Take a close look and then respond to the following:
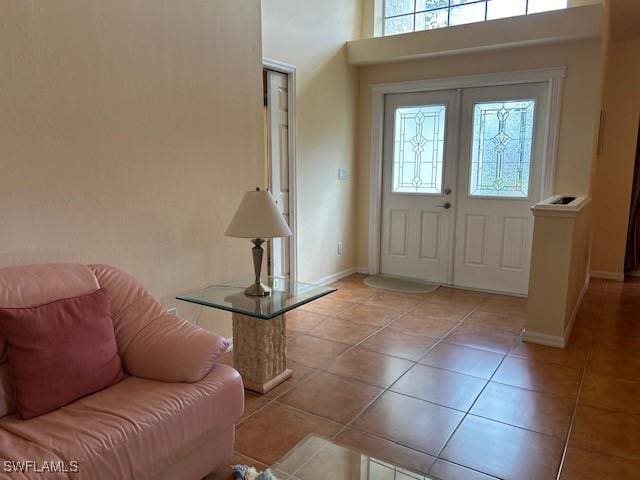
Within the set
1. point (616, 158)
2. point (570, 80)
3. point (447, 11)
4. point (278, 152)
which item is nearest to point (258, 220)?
point (278, 152)

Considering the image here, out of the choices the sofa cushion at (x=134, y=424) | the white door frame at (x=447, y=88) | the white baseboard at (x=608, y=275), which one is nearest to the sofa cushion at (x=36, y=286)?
the sofa cushion at (x=134, y=424)

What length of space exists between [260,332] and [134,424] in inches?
42.5

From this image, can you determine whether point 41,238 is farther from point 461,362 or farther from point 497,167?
point 497,167

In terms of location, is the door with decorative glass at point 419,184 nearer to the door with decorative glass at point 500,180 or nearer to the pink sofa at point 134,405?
the door with decorative glass at point 500,180

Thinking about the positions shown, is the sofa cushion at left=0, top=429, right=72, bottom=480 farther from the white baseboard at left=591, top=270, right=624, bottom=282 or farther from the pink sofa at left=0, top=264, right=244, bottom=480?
the white baseboard at left=591, top=270, right=624, bottom=282

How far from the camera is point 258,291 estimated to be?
2.70 m

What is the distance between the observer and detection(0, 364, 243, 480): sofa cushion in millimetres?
1500

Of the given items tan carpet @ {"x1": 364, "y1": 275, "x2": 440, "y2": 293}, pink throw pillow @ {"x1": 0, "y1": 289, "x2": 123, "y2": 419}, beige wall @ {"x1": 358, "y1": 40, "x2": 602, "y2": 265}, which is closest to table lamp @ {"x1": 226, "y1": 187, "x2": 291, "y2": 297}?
pink throw pillow @ {"x1": 0, "y1": 289, "x2": 123, "y2": 419}

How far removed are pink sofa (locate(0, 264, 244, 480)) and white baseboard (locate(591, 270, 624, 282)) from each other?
4.88 metres

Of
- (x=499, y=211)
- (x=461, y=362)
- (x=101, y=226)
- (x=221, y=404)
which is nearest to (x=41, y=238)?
(x=101, y=226)

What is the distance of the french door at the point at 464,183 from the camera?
450cm

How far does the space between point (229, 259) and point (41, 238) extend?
125 centimetres

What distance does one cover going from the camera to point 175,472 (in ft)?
5.78

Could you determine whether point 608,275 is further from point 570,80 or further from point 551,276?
point 551,276
